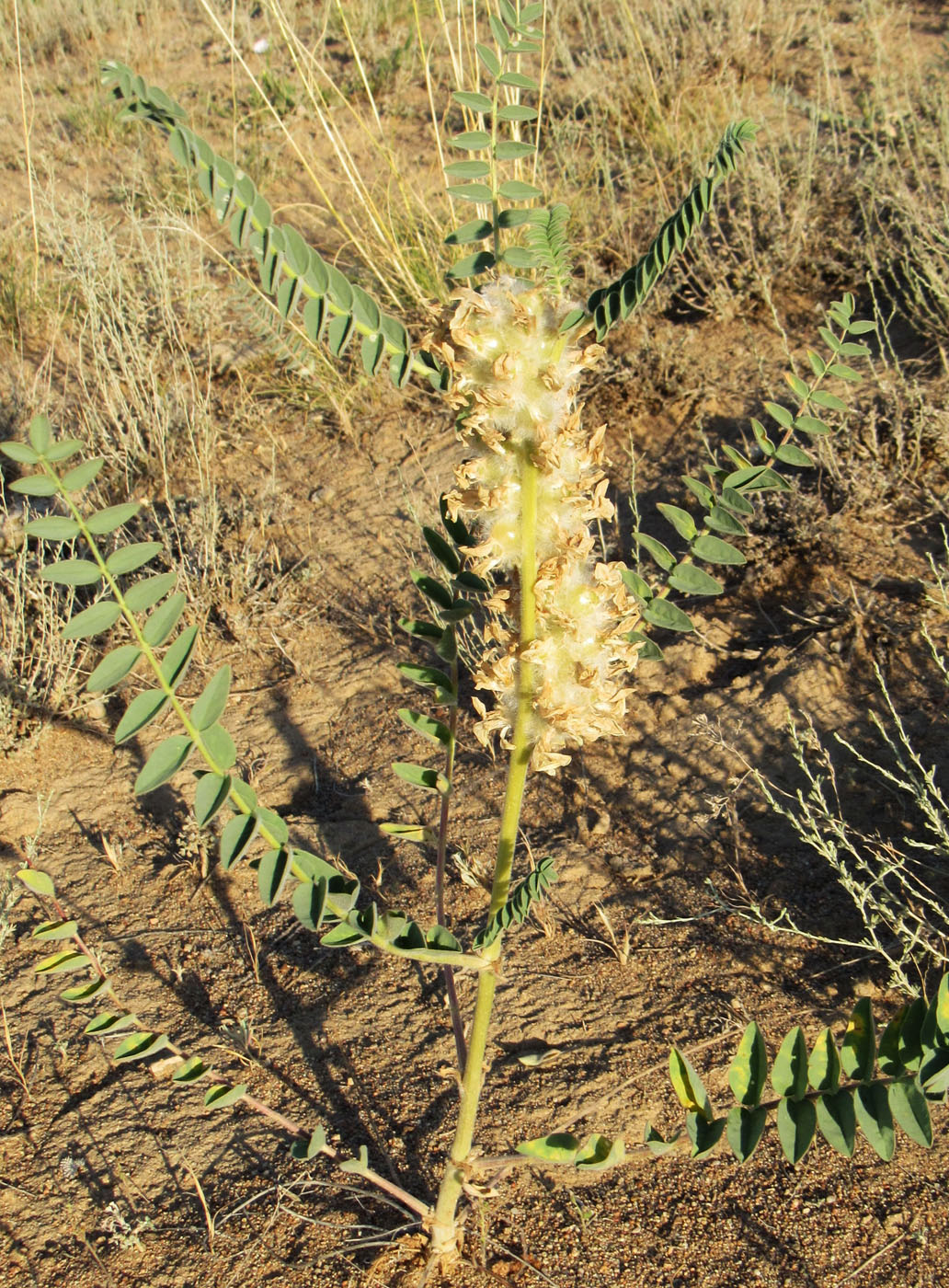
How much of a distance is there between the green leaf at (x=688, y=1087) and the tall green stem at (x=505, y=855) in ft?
0.91

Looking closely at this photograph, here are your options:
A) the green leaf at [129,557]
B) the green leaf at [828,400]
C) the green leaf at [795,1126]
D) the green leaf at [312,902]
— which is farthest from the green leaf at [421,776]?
the green leaf at [828,400]

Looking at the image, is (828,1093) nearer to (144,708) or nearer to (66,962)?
(144,708)

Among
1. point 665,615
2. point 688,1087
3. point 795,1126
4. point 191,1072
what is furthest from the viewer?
point 191,1072

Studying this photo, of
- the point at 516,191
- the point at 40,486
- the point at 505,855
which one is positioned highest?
the point at 516,191

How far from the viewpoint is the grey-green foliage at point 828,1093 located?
3.78ft

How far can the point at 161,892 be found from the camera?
99.8 inches

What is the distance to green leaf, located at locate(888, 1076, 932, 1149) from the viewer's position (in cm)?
115

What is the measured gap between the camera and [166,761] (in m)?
1.20

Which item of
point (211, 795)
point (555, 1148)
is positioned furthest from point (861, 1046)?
point (211, 795)

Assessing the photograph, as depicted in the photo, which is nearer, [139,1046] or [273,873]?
[273,873]

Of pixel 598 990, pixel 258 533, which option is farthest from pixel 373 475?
pixel 598 990

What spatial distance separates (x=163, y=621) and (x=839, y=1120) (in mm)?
987

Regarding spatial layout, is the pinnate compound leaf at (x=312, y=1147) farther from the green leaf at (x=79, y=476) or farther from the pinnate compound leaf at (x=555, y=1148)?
the green leaf at (x=79, y=476)

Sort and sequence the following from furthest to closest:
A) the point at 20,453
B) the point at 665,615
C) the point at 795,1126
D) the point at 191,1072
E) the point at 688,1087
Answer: the point at 191,1072 < the point at 665,615 < the point at 688,1087 < the point at 795,1126 < the point at 20,453
